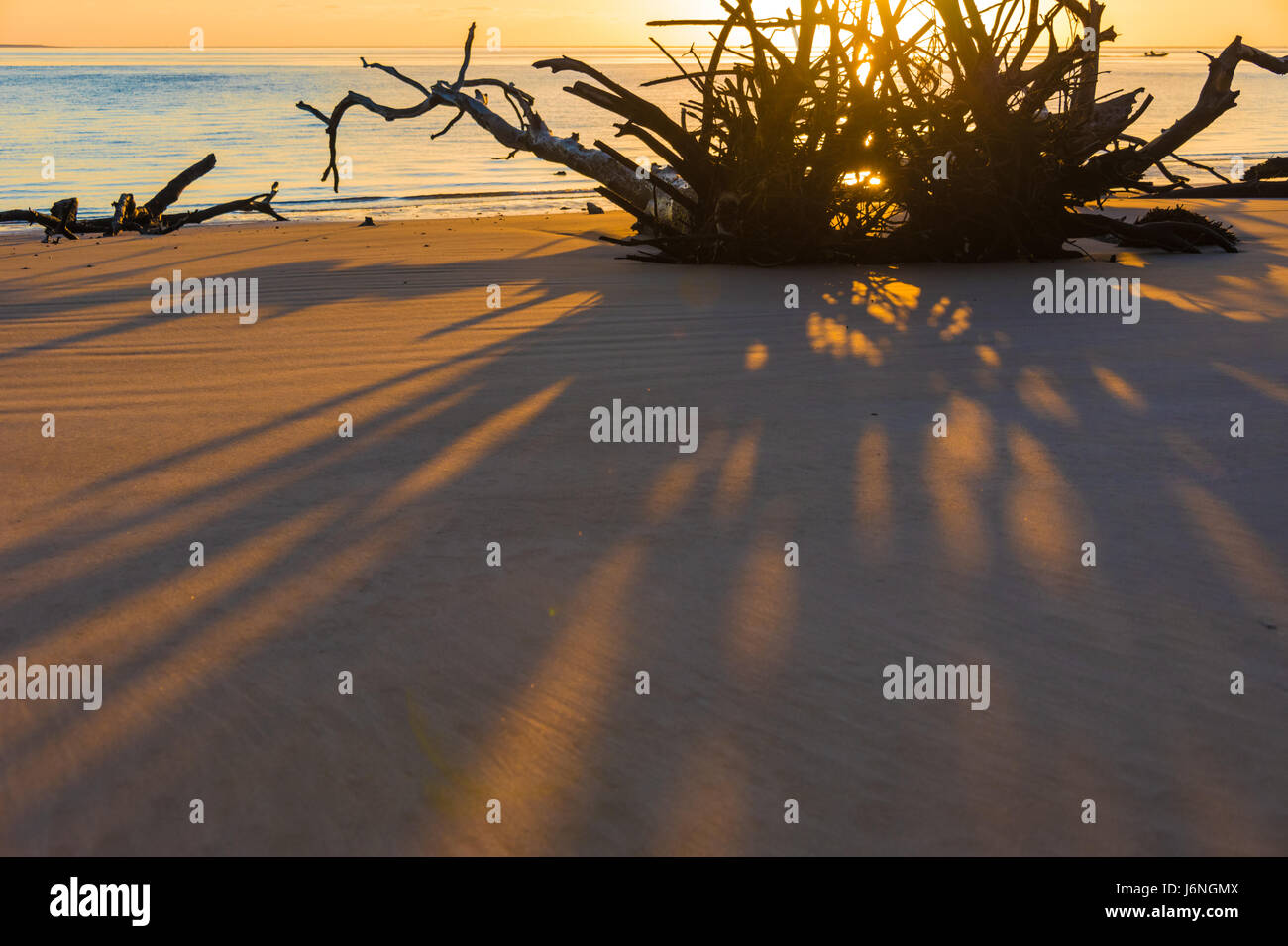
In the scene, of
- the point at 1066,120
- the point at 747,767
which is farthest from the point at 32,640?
the point at 1066,120

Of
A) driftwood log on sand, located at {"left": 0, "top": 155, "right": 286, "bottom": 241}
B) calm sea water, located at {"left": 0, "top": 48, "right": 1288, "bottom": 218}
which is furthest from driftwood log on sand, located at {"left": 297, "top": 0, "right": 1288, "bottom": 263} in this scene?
driftwood log on sand, located at {"left": 0, "top": 155, "right": 286, "bottom": 241}

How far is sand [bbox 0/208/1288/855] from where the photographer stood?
2.10 m

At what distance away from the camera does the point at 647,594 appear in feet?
9.59

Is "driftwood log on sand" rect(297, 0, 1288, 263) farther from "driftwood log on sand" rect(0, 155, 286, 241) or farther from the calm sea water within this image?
"driftwood log on sand" rect(0, 155, 286, 241)

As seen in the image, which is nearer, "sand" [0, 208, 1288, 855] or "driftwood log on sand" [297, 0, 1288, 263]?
"sand" [0, 208, 1288, 855]

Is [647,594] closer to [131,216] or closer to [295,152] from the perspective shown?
[131,216]

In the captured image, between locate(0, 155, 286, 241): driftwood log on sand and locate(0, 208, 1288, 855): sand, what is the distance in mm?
6694

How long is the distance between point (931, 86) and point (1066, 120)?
1033 mm

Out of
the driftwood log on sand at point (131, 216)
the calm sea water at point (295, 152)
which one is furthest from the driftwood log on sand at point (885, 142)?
the driftwood log on sand at point (131, 216)

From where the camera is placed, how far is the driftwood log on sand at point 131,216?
11.4 m

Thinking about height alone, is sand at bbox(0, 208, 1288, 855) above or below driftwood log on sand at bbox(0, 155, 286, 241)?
below

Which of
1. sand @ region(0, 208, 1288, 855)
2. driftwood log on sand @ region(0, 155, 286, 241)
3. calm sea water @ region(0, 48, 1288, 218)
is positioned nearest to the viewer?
sand @ region(0, 208, 1288, 855)

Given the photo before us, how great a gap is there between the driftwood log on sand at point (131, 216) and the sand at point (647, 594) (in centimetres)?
669

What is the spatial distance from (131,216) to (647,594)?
1120 centimetres
